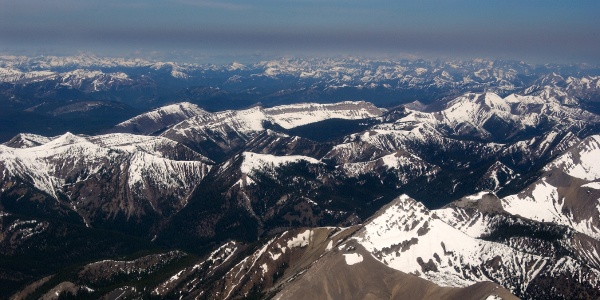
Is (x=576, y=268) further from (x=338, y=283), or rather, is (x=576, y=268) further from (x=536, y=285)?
(x=338, y=283)

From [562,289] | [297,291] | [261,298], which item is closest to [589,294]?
[562,289]

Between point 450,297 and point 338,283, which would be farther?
point 338,283

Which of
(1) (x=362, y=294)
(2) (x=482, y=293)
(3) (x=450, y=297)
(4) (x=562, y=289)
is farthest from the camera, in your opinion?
(4) (x=562, y=289)

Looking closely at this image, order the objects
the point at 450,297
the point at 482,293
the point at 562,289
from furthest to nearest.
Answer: the point at 562,289 < the point at 450,297 < the point at 482,293

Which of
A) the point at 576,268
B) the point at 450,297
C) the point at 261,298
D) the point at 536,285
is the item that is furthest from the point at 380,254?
the point at 576,268

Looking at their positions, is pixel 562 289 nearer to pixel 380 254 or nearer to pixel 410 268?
pixel 410 268

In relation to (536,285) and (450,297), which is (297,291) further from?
(536,285)

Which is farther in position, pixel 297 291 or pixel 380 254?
pixel 380 254

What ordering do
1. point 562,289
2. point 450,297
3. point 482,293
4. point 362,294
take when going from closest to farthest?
point 482,293 < point 450,297 < point 362,294 < point 562,289

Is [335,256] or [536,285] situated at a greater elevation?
[335,256]
